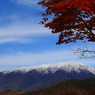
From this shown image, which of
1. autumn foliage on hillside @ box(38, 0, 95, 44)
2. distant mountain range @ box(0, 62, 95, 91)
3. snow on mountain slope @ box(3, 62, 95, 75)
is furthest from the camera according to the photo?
snow on mountain slope @ box(3, 62, 95, 75)

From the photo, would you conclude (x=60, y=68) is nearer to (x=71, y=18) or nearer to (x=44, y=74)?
(x=44, y=74)

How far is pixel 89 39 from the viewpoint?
12258mm

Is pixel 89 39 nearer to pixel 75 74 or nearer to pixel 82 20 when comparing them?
pixel 82 20

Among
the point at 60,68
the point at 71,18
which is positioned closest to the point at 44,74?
the point at 60,68

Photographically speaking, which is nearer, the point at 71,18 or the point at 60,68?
the point at 71,18

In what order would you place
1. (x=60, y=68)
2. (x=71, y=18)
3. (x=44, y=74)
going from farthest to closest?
(x=44, y=74), (x=60, y=68), (x=71, y=18)

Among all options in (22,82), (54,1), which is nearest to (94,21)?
(54,1)

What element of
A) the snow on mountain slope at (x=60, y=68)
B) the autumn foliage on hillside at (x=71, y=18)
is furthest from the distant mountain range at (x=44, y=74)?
the autumn foliage on hillside at (x=71, y=18)

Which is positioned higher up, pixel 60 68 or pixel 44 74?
pixel 60 68

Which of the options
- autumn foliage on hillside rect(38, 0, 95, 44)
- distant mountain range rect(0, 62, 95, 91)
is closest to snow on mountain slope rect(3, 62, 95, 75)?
distant mountain range rect(0, 62, 95, 91)

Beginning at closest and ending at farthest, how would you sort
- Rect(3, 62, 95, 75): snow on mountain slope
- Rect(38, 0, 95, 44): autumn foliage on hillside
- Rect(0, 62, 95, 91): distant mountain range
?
Rect(38, 0, 95, 44): autumn foliage on hillside < Rect(0, 62, 95, 91): distant mountain range < Rect(3, 62, 95, 75): snow on mountain slope

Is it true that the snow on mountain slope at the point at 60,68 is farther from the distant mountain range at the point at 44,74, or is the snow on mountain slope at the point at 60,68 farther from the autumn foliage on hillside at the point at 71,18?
the autumn foliage on hillside at the point at 71,18

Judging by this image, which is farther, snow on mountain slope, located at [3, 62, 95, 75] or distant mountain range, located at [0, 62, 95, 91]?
snow on mountain slope, located at [3, 62, 95, 75]

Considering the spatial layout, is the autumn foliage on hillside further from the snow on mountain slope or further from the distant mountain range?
the snow on mountain slope
